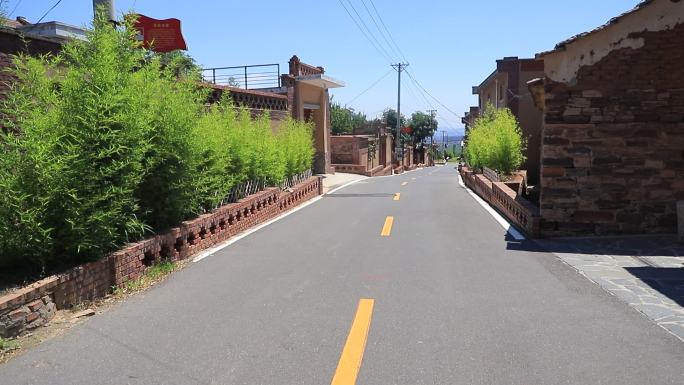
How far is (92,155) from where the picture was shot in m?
6.12

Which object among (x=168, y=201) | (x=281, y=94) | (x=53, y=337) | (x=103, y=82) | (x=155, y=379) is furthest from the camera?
(x=281, y=94)

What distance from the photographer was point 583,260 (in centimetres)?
840

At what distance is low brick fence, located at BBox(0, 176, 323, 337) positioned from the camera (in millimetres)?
5082

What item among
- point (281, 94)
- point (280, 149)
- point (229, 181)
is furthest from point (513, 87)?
point (229, 181)

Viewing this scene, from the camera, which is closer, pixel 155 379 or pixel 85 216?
pixel 155 379

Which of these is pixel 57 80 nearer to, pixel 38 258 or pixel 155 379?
pixel 38 258

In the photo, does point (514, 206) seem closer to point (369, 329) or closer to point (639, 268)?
point (639, 268)

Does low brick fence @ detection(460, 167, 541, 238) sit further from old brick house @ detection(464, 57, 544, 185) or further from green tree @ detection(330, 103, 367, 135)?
green tree @ detection(330, 103, 367, 135)

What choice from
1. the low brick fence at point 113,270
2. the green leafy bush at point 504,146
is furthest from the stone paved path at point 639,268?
the green leafy bush at point 504,146

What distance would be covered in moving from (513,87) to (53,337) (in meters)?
27.3

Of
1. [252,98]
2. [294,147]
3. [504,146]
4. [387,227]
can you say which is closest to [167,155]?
[387,227]

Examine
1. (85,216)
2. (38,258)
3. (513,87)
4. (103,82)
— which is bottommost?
(38,258)

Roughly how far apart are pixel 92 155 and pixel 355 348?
11.9 ft

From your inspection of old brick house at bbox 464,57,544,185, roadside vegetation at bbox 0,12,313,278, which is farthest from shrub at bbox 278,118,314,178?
old brick house at bbox 464,57,544,185
